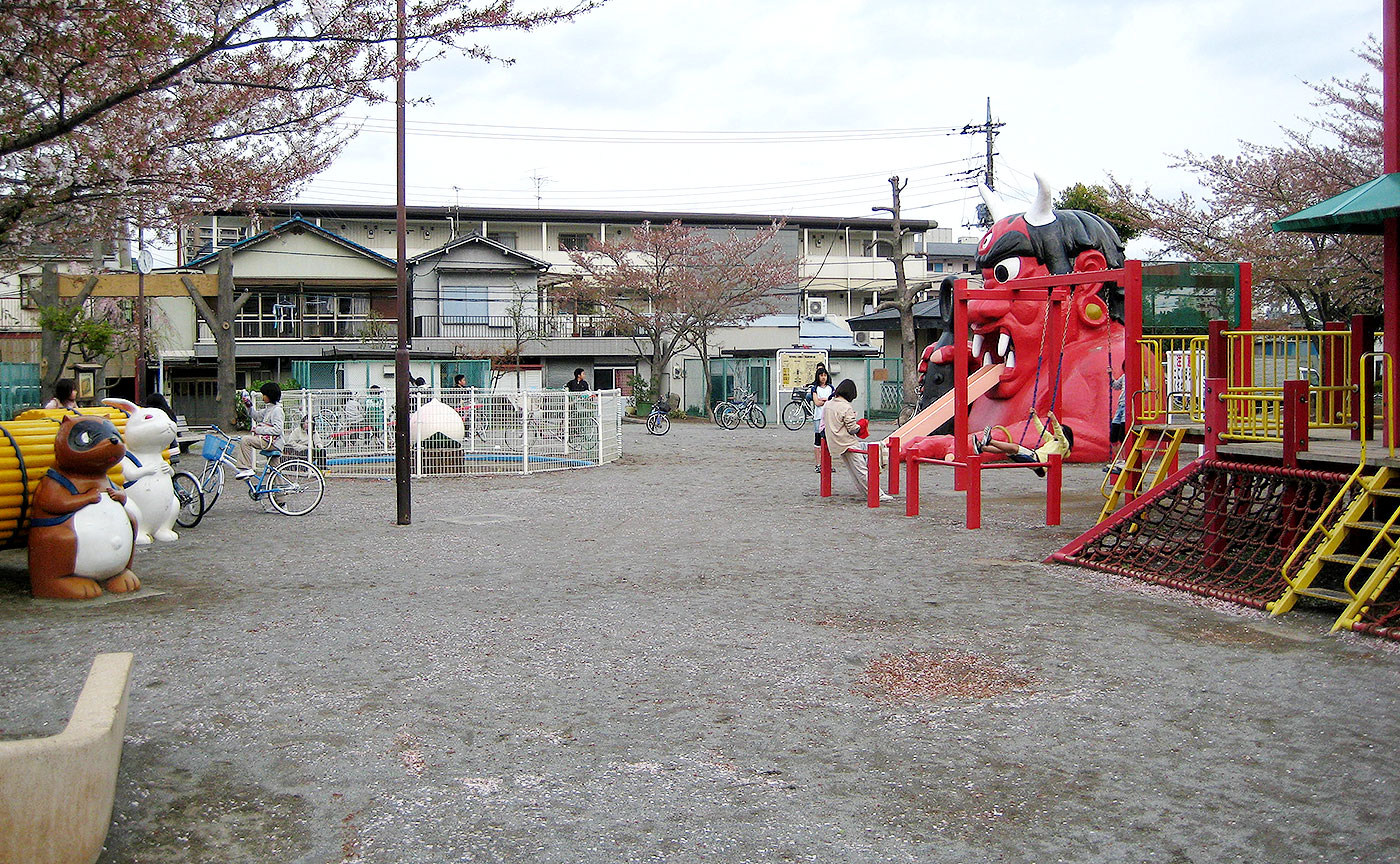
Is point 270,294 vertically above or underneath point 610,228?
underneath

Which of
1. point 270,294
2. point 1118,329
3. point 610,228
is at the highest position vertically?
point 610,228

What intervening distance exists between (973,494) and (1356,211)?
462cm

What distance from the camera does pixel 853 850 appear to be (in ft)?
12.6

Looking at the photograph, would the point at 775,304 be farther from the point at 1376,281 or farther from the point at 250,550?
the point at 250,550

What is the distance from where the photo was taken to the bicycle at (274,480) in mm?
12789

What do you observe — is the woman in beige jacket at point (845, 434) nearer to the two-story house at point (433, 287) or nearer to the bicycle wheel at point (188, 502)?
the bicycle wheel at point (188, 502)

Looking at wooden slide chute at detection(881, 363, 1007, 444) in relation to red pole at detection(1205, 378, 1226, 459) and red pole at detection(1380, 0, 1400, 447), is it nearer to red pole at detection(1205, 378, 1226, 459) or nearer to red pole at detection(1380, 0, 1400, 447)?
red pole at detection(1205, 378, 1226, 459)

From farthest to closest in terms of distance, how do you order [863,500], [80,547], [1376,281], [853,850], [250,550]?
1. [1376,281]
2. [863,500]
3. [250,550]
4. [80,547]
5. [853,850]

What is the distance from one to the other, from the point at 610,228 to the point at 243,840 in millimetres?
45247

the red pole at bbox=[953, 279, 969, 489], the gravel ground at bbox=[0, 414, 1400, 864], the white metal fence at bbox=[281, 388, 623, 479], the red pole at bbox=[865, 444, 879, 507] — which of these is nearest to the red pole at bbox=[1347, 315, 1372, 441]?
the gravel ground at bbox=[0, 414, 1400, 864]

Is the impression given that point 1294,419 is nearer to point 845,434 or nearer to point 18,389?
point 845,434

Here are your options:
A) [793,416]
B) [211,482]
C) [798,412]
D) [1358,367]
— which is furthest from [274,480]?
[798,412]

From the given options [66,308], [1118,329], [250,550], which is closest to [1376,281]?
[1118,329]

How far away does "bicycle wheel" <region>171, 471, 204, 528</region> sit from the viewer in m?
12.0
